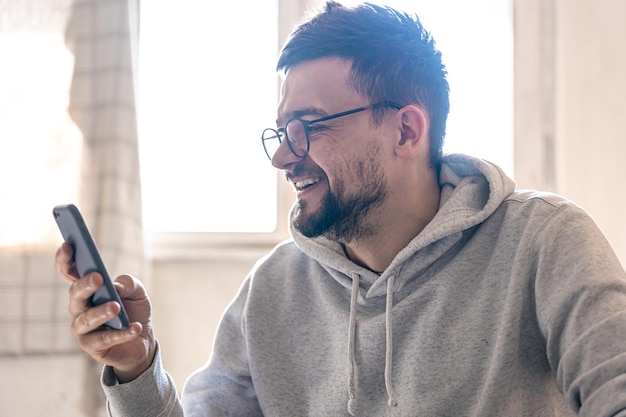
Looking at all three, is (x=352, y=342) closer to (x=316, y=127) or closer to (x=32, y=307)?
(x=316, y=127)

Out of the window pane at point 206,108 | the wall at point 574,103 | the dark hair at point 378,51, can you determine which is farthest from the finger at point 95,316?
the wall at point 574,103

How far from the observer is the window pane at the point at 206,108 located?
7.66 ft

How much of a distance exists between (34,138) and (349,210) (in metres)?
1.29

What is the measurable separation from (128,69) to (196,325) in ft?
2.58

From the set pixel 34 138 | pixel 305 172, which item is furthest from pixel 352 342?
pixel 34 138

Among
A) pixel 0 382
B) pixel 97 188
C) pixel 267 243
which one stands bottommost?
pixel 0 382

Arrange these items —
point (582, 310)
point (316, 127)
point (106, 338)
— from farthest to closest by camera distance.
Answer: point (316, 127), point (106, 338), point (582, 310)

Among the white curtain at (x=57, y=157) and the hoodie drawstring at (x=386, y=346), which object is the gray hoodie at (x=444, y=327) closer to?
the hoodie drawstring at (x=386, y=346)

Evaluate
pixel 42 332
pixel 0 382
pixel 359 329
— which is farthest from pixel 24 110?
pixel 359 329

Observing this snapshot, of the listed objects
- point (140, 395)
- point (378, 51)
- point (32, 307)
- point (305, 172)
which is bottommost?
point (32, 307)

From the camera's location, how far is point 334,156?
127 cm

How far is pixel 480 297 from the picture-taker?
1.13m

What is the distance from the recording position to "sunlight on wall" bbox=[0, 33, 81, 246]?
2.15 m

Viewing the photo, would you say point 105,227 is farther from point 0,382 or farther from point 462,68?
point 462,68
